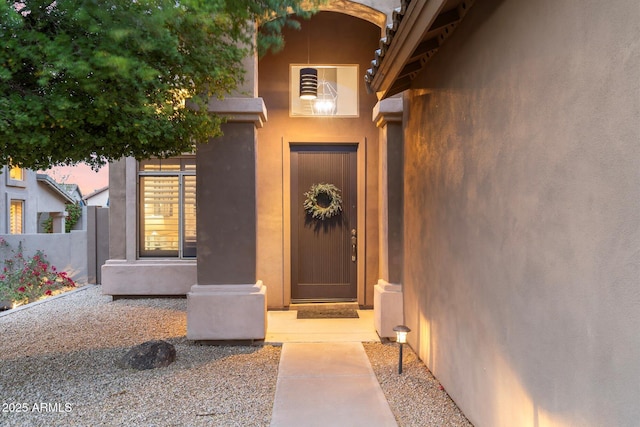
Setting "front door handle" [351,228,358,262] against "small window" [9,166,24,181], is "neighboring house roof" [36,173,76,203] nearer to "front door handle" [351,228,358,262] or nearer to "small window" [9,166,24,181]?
"small window" [9,166,24,181]

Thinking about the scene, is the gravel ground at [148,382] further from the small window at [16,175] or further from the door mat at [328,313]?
the small window at [16,175]

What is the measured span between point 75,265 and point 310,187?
681cm

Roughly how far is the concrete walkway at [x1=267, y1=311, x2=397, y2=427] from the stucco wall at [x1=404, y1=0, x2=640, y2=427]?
0.75 meters

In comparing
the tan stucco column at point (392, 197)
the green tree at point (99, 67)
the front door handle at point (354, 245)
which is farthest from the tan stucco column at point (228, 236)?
the front door handle at point (354, 245)

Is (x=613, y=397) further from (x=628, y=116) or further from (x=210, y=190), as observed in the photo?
(x=210, y=190)

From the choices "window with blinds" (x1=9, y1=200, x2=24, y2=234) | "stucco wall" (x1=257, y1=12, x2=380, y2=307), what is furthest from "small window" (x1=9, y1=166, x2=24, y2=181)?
"stucco wall" (x1=257, y1=12, x2=380, y2=307)

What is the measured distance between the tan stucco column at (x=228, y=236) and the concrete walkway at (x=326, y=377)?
1.96 ft

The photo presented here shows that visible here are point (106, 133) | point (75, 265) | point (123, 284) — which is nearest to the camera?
point (106, 133)

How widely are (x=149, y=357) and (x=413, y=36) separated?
152 inches

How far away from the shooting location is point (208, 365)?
406cm

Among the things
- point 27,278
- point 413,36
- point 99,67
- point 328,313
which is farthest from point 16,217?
point 413,36

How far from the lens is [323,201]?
245 inches

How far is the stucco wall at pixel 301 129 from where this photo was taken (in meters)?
6.13

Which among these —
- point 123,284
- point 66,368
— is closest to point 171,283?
point 123,284
